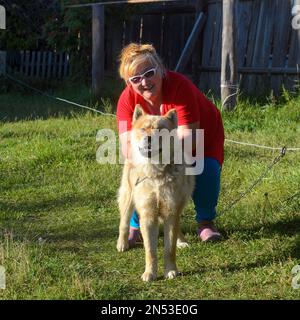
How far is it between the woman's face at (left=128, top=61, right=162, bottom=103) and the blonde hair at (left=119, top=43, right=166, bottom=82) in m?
0.03

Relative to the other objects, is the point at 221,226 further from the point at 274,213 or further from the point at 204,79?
the point at 204,79

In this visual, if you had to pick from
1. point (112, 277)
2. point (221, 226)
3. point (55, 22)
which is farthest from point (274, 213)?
point (55, 22)

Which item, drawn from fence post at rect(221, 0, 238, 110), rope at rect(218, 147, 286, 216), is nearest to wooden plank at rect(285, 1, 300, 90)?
fence post at rect(221, 0, 238, 110)

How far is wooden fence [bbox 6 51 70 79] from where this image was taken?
1438 cm

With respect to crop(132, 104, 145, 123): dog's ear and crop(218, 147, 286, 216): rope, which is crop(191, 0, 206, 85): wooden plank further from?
crop(132, 104, 145, 123): dog's ear

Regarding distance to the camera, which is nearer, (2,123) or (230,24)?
(230,24)

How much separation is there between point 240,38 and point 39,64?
5701mm

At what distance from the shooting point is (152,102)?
4551mm

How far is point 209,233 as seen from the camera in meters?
4.92

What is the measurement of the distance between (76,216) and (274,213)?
5.79 feet

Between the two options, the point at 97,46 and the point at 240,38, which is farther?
the point at 97,46

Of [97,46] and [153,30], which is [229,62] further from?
[153,30]

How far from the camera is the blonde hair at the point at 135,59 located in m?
4.26

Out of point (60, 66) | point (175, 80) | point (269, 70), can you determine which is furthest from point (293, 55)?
point (60, 66)
